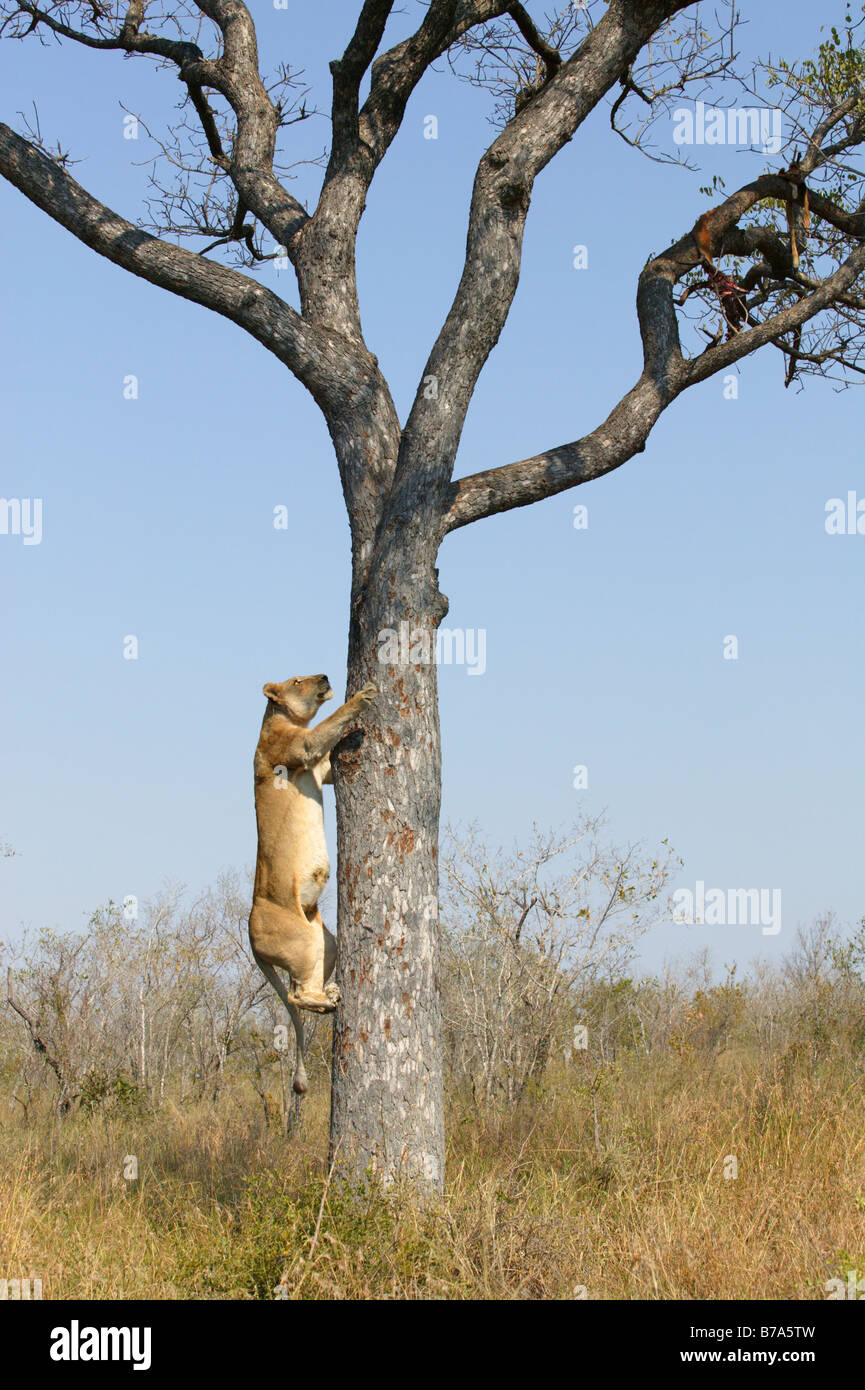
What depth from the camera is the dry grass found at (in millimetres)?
5395

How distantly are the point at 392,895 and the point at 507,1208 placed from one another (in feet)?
5.48

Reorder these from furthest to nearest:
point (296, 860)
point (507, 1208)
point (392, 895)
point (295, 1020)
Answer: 1. point (295, 1020)
2. point (296, 860)
3. point (392, 895)
4. point (507, 1208)

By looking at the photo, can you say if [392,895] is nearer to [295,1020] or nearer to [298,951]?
[298,951]

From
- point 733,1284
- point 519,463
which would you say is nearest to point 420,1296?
point 733,1284

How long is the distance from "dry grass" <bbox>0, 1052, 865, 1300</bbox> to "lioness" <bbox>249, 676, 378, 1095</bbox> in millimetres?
1002

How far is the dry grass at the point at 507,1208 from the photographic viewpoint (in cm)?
539

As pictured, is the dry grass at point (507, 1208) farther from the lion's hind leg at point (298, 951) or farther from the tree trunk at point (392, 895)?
the lion's hind leg at point (298, 951)

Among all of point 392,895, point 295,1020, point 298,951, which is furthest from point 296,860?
point 295,1020

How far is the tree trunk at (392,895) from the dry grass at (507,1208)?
1.15ft

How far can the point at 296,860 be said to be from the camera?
668 centimetres

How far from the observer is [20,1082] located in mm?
13508

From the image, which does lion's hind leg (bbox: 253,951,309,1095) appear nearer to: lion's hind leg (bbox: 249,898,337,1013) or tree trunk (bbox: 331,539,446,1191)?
lion's hind leg (bbox: 249,898,337,1013)

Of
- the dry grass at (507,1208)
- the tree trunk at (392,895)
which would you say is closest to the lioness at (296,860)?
the tree trunk at (392,895)
